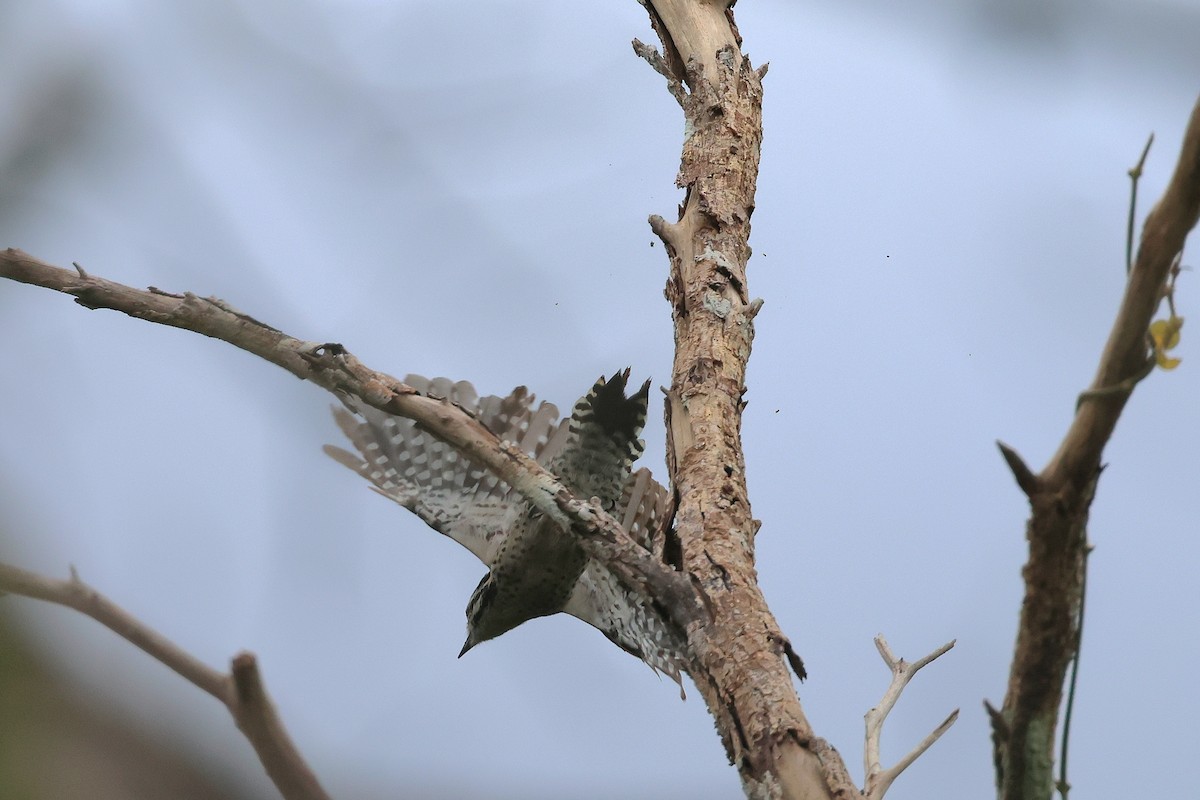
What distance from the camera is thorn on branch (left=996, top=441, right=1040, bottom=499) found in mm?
1562

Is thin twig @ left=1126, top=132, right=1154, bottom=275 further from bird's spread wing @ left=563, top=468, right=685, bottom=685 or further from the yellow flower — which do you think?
bird's spread wing @ left=563, top=468, right=685, bottom=685

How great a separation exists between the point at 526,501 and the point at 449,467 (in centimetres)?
132

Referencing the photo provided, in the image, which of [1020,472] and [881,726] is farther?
[881,726]

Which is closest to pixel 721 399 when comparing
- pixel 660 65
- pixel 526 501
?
pixel 526 501

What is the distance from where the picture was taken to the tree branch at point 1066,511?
150 centimetres

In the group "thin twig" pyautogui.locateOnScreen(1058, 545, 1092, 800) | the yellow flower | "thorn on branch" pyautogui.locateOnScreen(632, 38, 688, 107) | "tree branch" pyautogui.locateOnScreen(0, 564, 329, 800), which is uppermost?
"thorn on branch" pyautogui.locateOnScreen(632, 38, 688, 107)

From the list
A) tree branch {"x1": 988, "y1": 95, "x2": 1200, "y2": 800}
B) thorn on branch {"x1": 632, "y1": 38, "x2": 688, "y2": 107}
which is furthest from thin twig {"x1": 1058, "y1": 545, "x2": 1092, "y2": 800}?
thorn on branch {"x1": 632, "y1": 38, "x2": 688, "y2": 107}

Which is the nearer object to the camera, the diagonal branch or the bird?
the diagonal branch

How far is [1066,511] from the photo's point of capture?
1.63 meters

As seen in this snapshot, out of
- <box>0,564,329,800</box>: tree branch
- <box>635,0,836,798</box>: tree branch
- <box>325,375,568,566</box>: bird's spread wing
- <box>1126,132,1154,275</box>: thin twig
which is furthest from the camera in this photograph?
<box>325,375,568,566</box>: bird's spread wing

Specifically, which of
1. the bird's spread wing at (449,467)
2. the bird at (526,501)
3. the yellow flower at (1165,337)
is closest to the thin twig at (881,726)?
the bird at (526,501)

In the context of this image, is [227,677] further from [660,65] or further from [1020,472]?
[660,65]

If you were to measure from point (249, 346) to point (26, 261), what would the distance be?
1.78 ft

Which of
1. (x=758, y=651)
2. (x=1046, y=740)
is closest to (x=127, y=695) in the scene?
(x=1046, y=740)
